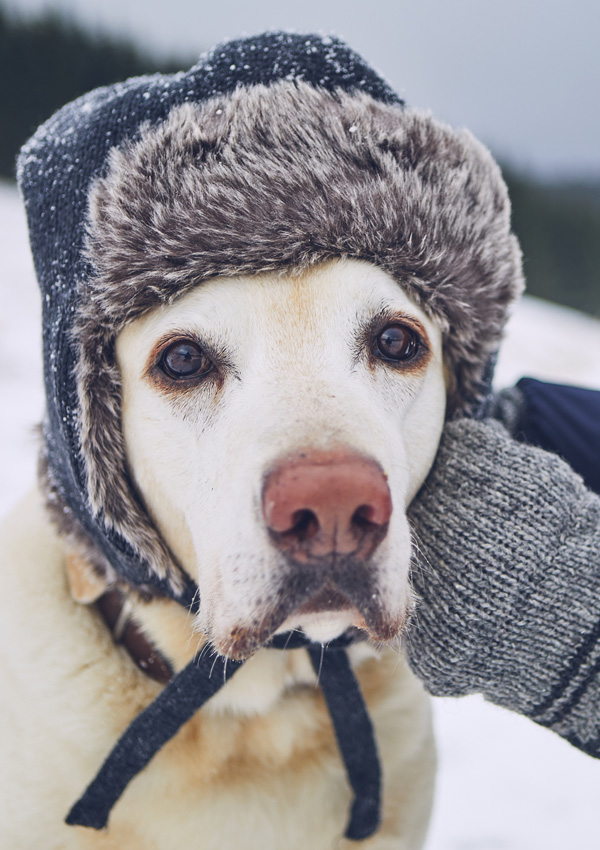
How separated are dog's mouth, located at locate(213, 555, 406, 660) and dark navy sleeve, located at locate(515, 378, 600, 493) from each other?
3.09ft

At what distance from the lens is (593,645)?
1.48 meters

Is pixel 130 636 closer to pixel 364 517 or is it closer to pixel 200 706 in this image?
pixel 200 706

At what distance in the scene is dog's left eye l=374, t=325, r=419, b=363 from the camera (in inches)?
63.9

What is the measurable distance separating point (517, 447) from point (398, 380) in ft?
1.12

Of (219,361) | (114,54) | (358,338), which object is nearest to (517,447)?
(358,338)

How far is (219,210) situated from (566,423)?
4.20 feet

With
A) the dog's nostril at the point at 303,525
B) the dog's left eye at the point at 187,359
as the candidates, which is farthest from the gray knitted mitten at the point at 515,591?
the dog's left eye at the point at 187,359

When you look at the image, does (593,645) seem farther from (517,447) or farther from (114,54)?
(114,54)

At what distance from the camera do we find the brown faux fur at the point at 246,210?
1.46 meters

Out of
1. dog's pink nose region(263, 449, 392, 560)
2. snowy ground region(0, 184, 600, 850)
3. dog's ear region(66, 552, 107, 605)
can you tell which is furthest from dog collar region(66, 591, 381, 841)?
snowy ground region(0, 184, 600, 850)

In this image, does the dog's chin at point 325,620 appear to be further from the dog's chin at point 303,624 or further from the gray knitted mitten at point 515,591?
the gray knitted mitten at point 515,591

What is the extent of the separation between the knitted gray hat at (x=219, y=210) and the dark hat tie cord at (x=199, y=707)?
22cm

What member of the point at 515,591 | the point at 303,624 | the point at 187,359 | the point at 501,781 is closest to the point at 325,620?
the point at 303,624

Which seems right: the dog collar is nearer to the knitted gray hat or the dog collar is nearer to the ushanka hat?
the ushanka hat
